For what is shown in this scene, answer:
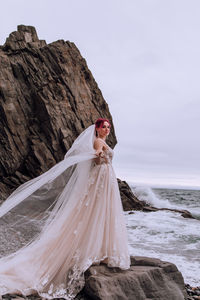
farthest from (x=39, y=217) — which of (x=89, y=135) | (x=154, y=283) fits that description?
(x=154, y=283)

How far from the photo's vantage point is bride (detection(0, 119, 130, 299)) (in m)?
4.42

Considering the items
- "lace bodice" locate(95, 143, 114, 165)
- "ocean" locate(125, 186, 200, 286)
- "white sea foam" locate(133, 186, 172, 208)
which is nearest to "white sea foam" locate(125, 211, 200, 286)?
"ocean" locate(125, 186, 200, 286)

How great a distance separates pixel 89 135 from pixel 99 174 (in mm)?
736

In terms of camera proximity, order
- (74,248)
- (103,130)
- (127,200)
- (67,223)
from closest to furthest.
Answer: (74,248), (67,223), (103,130), (127,200)

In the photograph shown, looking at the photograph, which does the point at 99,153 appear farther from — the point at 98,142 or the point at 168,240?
the point at 168,240

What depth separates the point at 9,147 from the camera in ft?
54.3

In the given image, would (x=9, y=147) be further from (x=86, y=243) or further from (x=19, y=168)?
(x=86, y=243)

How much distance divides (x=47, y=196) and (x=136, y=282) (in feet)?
6.43

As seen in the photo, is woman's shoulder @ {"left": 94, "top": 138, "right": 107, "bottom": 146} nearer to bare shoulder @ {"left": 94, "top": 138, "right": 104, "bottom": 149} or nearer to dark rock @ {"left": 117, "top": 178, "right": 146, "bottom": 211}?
bare shoulder @ {"left": 94, "top": 138, "right": 104, "bottom": 149}

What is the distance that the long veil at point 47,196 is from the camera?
4.74 meters

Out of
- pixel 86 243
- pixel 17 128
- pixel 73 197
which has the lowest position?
pixel 86 243

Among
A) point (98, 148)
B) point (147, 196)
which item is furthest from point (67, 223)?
point (147, 196)

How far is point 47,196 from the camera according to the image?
4926mm

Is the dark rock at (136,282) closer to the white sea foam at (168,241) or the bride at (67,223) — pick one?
the bride at (67,223)
